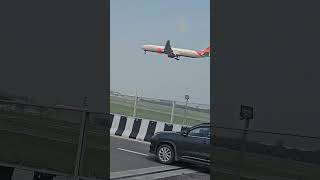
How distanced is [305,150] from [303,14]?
18.0 feet

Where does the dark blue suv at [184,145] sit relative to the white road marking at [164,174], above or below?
above

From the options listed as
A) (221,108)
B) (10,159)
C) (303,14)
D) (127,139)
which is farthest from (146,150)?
(10,159)

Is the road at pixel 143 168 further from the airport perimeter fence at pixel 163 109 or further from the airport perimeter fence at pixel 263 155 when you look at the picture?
the airport perimeter fence at pixel 163 109

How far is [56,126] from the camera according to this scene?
23.4 ft

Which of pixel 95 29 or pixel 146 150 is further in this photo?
pixel 146 150

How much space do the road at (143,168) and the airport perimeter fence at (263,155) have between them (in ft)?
11.6

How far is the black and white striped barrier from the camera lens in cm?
1867

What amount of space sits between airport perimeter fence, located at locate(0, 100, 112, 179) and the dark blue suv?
5628 millimetres

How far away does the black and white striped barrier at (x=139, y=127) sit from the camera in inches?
735

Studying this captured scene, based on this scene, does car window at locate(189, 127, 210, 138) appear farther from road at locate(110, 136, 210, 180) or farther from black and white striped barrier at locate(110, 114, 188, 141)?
black and white striped barrier at locate(110, 114, 188, 141)

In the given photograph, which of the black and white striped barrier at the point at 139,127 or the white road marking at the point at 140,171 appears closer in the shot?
the white road marking at the point at 140,171

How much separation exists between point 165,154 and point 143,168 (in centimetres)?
160

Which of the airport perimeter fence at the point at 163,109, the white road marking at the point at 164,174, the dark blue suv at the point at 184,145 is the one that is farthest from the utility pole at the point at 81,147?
the airport perimeter fence at the point at 163,109

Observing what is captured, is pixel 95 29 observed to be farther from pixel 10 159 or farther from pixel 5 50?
pixel 10 159
